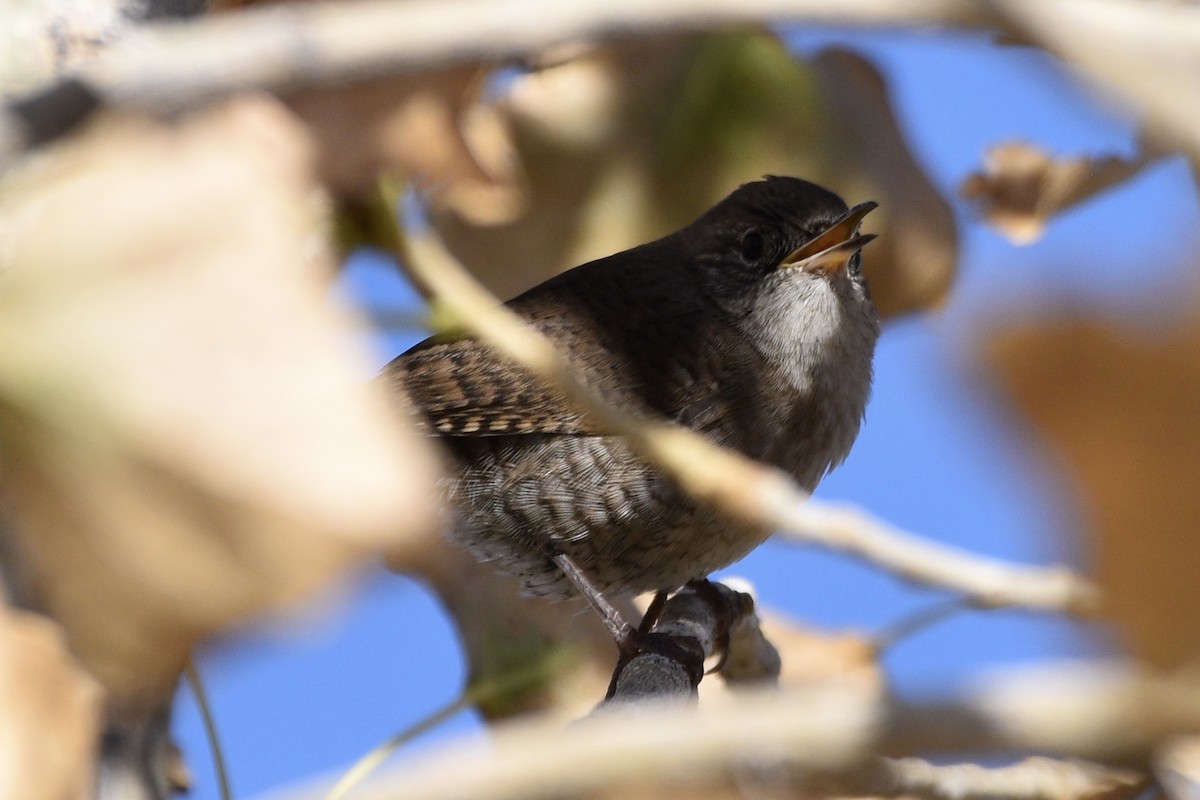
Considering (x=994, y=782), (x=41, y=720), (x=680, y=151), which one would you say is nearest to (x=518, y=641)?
(x=680, y=151)

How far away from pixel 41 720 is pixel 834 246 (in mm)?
2718

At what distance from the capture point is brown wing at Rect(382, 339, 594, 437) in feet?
10.2

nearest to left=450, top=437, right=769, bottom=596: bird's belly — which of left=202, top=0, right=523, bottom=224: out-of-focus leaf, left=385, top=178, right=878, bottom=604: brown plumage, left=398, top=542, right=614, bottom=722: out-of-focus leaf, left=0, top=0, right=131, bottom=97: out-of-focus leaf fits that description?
left=385, top=178, right=878, bottom=604: brown plumage

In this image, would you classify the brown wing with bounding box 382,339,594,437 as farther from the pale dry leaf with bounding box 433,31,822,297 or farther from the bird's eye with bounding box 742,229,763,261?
the bird's eye with bounding box 742,229,763,261

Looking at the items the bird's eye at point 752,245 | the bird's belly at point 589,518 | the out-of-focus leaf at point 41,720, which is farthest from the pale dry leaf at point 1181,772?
the bird's eye at point 752,245

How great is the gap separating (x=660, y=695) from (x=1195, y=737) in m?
1.92

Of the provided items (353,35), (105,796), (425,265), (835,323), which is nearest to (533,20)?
(353,35)

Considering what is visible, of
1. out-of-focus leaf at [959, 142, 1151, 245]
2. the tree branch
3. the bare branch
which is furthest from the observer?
out-of-focus leaf at [959, 142, 1151, 245]

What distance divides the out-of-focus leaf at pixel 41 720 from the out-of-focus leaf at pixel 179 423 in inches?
5.0

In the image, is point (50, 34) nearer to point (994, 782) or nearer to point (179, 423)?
point (179, 423)

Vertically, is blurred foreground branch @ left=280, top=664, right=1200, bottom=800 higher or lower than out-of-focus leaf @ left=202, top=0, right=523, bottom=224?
lower

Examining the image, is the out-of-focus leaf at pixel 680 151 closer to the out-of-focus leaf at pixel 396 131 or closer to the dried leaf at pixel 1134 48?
the out-of-focus leaf at pixel 396 131

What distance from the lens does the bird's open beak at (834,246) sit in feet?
10.8

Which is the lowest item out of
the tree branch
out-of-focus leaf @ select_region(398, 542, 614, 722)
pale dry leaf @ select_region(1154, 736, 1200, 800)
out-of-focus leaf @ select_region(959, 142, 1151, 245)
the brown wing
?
pale dry leaf @ select_region(1154, 736, 1200, 800)
